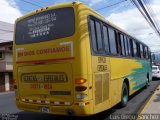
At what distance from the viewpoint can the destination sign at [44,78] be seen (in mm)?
7520

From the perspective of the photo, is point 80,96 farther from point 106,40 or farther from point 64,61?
point 106,40

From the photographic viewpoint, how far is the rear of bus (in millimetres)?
7203

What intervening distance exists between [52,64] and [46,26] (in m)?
1.14

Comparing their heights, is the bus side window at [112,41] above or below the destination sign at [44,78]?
above

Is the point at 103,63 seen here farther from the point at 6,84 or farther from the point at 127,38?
the point at 6,84

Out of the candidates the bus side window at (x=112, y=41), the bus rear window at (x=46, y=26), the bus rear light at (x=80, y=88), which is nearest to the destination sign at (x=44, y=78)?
the bus rear light at (x=80, y=88)

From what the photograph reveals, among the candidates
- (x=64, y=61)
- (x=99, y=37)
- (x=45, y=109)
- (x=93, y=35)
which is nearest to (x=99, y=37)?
(x=99, y=37)

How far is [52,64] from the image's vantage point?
7.64 meters

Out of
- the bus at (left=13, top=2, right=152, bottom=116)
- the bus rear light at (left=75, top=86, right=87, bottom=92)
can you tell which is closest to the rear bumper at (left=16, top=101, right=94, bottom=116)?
the bus at (left=13, top=2, right=152, bottom=116)

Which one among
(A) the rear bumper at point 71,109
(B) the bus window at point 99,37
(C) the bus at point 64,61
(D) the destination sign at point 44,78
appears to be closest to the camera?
(A) the rear bumper at point 71,109

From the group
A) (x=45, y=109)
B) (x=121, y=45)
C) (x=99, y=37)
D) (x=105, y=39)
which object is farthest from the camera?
(x=121, y=45)

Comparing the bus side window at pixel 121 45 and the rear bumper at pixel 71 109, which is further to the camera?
the bus side window at pixel 121 45

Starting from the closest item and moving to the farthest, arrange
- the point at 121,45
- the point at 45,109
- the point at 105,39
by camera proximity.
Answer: the point at 45,109 < the point at 105,39 < the point at 121,45

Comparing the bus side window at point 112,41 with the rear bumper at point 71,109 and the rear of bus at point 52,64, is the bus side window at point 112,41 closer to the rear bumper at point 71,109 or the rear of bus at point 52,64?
the rear of bus at point 52,64
